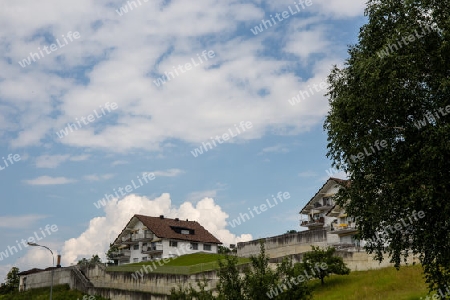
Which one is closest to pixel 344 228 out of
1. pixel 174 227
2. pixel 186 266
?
pixel 186 266

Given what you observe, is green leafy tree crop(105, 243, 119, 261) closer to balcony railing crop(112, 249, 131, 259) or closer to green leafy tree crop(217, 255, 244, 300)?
balcony railing crop(112, 249, 131, 259)

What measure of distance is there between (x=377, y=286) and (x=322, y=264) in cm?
510

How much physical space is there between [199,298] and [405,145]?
502 inches

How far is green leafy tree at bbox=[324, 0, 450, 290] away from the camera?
74.2 feet

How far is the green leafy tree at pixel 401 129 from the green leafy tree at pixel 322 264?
13.2 metres

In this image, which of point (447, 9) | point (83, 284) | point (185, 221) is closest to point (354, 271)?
point (447, 9)

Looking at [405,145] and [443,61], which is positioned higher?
[443,61]

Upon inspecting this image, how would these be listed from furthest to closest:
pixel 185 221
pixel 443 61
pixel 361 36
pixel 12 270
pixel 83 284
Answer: pixel 185 221, pixel 12 270, pixel 83 284, pixel 361 36, pixel 443 61

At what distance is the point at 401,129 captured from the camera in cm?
2427

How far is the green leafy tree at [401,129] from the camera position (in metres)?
22.6

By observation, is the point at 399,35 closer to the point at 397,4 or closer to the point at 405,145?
the point at 397,4

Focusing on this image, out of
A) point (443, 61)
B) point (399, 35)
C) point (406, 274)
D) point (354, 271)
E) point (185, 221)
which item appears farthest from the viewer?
point (185, 221)

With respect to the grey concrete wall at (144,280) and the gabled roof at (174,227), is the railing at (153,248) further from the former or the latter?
the grey concrete wall at (144,280)

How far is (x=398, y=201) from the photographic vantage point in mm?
24266
